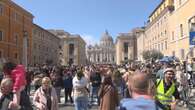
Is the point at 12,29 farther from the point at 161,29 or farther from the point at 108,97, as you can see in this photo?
the point at 108,97

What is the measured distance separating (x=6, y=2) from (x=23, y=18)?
417 inches

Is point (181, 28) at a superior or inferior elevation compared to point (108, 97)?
superior

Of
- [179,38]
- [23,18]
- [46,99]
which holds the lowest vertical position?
[46,99]

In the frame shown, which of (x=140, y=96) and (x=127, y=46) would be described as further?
(x=127, y=46)

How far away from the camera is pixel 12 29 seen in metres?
57.6

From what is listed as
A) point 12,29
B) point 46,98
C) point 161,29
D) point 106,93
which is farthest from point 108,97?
point 161,29

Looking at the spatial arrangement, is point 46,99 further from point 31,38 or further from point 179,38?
point 31,38

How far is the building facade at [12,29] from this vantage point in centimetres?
5284

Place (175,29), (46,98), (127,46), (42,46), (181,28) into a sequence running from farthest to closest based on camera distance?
(127,46) → (42,46) → (175,29) → (181,28) → (46,98)

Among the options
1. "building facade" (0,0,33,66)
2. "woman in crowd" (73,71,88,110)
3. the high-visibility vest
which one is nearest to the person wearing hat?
the high-visibility vest

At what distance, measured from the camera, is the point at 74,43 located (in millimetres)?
142000

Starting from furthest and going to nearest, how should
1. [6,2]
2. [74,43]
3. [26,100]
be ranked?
[74,43]
[6,2]
[26,100]

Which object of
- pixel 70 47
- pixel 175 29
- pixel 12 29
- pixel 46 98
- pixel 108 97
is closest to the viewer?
pixel 46 98

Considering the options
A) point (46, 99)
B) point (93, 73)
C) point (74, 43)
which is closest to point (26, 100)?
point (46, 99)
